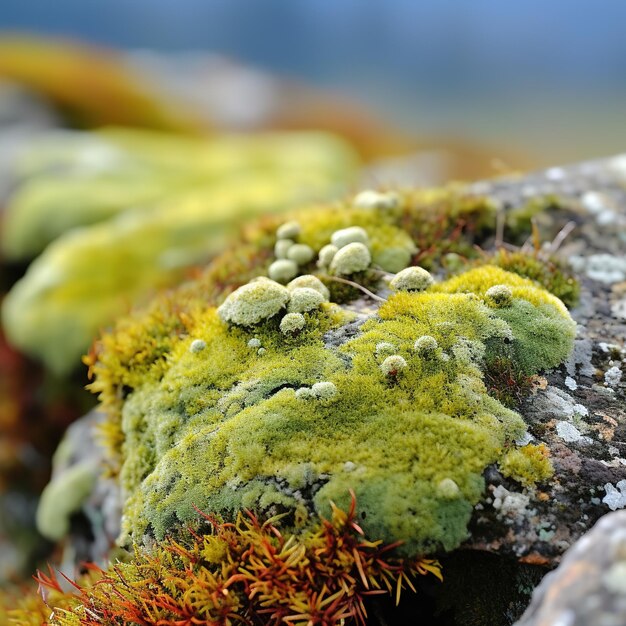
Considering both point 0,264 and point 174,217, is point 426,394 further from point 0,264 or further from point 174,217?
point 0,264

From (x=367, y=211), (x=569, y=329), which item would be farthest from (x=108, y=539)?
(x=569, y=329)

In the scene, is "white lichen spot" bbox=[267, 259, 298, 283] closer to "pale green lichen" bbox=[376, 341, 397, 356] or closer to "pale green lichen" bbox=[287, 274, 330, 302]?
"pale green lichen" bbox=[287, 274, 330, 302]

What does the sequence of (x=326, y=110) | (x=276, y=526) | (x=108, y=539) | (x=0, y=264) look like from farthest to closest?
(x=326, y=110) → (x=0, y=264) → (x=108, y=539) → (x=276, y=526)

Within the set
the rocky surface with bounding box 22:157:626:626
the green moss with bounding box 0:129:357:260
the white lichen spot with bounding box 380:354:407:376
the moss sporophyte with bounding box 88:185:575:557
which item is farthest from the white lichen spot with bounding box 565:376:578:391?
the green moss with bounding box 0:129:357:260

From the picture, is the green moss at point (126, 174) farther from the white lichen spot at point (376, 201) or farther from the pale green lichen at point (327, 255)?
the pale green lichen at point (327, 255)

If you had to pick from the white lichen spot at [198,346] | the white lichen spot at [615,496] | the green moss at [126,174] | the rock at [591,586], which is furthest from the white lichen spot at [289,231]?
the green moss at [126,174]

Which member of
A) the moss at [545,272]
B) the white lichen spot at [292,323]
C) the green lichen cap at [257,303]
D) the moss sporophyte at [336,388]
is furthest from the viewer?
the moss at [545,272]

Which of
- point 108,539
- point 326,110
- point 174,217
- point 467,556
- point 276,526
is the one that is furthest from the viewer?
point 326,110
